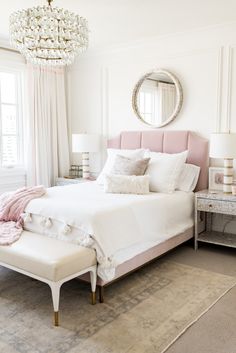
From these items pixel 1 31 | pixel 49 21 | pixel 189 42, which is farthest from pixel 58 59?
Answer: pixel 189 42

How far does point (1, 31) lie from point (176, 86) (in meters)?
2.29

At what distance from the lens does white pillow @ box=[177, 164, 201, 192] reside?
4055 mm

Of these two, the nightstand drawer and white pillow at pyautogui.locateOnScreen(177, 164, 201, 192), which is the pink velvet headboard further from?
the nightstand drawer

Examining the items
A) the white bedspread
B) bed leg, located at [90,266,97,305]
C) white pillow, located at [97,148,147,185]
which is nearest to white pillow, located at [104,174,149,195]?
the white bedspread

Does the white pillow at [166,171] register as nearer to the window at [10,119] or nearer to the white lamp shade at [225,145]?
the white lamp shade at [225,145]

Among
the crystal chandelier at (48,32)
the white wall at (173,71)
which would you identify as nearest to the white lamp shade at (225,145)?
the white wall at (173,71)

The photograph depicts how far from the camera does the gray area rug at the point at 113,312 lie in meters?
2.15

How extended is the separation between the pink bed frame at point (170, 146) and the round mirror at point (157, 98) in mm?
204

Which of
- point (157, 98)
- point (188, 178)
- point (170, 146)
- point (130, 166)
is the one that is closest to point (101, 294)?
point (130, 166)

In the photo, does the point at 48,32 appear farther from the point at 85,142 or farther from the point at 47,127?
the point at 47,127

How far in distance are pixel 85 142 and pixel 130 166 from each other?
1.22 meters

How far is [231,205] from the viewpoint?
3570mm

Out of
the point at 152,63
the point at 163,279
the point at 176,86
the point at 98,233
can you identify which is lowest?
the point at 163,279

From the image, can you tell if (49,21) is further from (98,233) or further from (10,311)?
(10,311)
